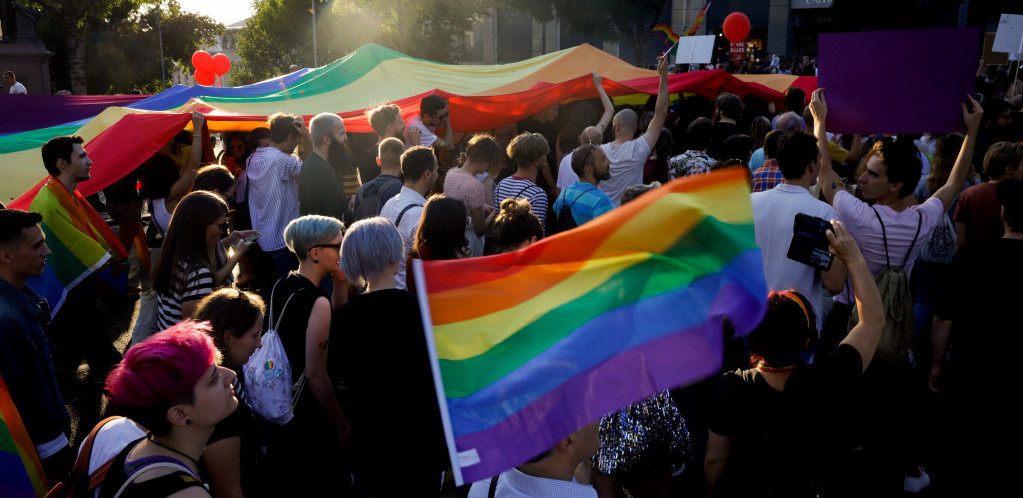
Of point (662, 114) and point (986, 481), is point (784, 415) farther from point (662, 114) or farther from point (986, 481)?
point (662, 114)

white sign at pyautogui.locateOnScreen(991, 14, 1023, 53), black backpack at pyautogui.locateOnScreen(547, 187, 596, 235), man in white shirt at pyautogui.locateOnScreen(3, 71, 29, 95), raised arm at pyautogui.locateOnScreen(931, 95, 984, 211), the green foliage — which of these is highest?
the green foliage

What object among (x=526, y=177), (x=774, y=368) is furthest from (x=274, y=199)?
(x=774, y=368)

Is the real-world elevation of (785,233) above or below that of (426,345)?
above

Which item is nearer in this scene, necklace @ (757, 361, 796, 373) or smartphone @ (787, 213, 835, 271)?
necklace @ (757, 361, 796, 373)

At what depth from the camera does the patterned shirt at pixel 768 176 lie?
532 cm

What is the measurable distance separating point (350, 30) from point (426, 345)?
39.9 meters

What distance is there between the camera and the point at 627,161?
6074mm

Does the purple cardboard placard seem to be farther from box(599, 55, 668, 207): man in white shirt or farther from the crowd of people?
box(599, 55, 668, 207): man in white shirt

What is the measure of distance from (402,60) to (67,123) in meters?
4.91

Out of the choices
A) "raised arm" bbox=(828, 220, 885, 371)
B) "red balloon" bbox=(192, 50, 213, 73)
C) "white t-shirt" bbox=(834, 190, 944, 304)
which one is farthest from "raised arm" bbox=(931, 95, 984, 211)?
"red balloon" bbox=(192, 50, 213, 73)

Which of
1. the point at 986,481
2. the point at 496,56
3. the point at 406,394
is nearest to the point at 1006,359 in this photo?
the point at 986,481

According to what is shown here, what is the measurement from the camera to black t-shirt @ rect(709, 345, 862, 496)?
7.92 feet

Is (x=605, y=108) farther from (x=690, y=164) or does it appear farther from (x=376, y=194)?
(x=376, y=194)

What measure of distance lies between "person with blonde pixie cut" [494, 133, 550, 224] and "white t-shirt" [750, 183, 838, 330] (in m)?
1.78
